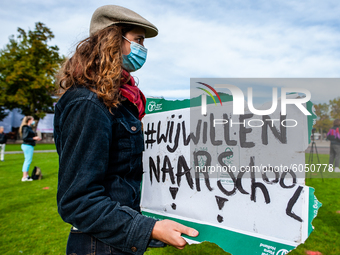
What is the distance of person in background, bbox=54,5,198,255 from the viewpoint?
1000 mm

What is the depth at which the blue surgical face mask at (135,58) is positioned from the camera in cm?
145

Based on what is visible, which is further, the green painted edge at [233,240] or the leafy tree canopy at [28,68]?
the leafy tree canopy at [28,68]

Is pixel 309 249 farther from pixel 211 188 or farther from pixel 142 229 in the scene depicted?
pixel 142 229

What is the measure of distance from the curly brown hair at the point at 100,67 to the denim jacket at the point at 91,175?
53 mm

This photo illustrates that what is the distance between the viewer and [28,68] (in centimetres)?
2612

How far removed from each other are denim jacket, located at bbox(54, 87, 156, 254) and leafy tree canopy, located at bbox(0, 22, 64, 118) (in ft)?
90.8

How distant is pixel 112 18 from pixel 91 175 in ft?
2.78

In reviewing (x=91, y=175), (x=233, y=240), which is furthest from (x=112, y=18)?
(x=233, y=240)

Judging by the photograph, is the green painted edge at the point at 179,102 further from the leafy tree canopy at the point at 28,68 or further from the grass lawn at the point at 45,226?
the leafy tree canopy at the point at 28,68

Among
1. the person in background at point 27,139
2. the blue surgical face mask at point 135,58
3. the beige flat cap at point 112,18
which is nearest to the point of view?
the beige flat cap at point 112,18

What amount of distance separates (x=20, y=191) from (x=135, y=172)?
703cm

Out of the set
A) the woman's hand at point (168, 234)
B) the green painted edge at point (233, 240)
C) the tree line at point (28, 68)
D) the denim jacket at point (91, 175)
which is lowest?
the green painted edge at point (233, 240)

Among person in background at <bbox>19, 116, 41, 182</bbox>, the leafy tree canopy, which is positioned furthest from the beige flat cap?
the leafy tree canopy

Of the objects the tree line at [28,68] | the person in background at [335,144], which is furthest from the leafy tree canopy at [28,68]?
the person in background at [335,144]
